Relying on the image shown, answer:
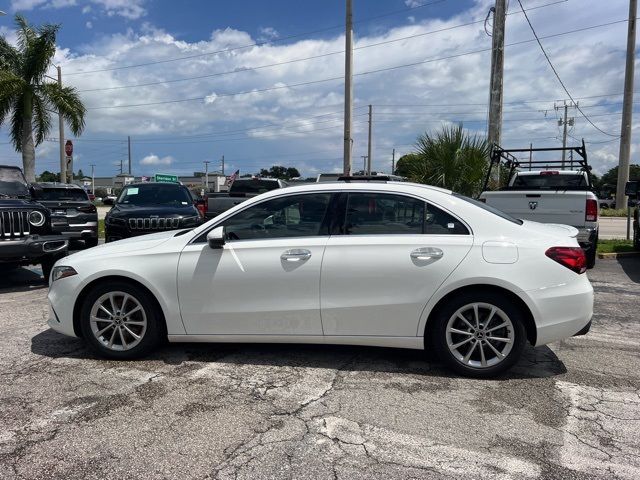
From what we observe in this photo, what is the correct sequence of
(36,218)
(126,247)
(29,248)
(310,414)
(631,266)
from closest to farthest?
(310,414), (126,247), (29,248), (36,218), (631,266)

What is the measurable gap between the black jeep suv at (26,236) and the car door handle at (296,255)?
4960mm

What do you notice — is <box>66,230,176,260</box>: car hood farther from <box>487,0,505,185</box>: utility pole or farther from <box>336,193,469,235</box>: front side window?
<box>487,0,505,185</box>: utility pole

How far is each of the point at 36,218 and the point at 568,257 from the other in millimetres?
7276

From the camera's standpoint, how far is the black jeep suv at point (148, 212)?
9.86 meters

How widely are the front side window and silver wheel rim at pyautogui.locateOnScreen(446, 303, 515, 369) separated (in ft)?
2.25

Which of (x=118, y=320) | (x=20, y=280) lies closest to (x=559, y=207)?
(x=118, y=320)

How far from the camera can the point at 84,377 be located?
440 cm

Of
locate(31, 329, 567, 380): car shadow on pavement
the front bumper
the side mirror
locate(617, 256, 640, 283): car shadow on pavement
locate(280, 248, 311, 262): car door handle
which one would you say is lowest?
locate(31, 329, 567, 380): car shadow on pavement

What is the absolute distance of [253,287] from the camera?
4465 mm

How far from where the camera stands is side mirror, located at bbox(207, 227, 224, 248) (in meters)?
4.45

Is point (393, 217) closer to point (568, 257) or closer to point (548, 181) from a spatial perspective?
point (568, 257)

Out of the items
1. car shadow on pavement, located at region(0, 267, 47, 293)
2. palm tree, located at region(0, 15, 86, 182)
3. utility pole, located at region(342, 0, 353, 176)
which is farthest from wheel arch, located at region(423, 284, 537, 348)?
palm tree, located at region(0, 15, 86, 182)

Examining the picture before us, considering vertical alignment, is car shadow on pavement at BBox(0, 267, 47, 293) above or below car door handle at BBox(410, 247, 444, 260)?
below

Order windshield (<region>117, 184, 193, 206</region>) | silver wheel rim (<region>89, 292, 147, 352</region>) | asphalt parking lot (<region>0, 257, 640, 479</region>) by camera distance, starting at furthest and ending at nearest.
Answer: windshield (<region>117, 184, 193, 206</region>) → silver wheel rim (<region>89, 292, 147, 352</region>) → asphalt parking lot (<region>0, 257, 640, 479</region>)
